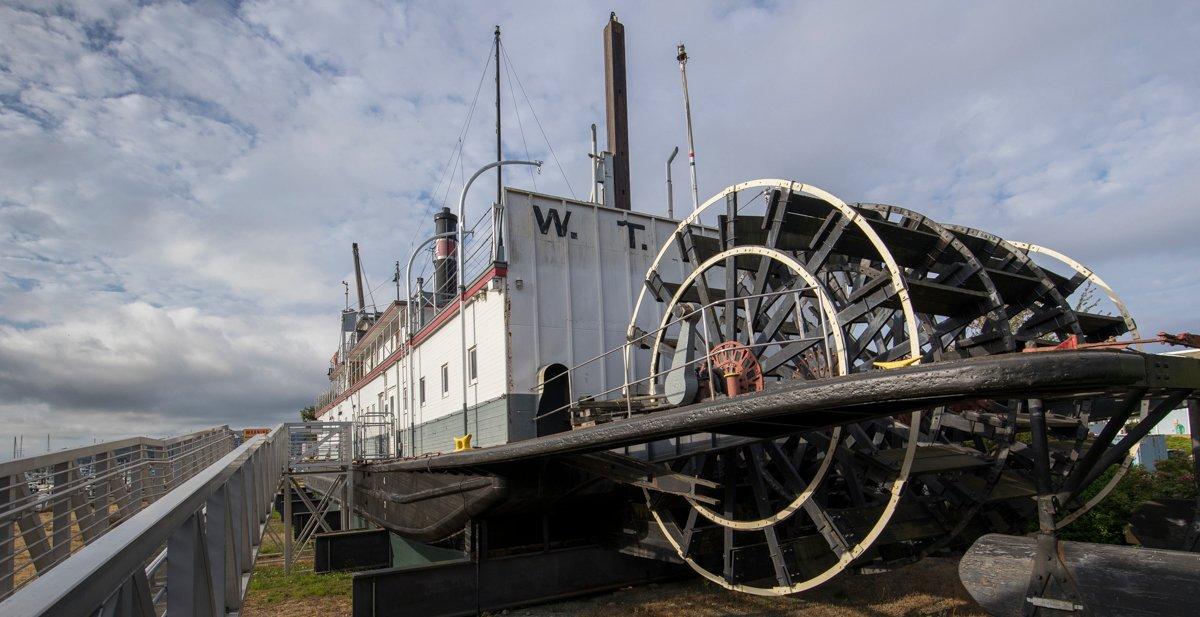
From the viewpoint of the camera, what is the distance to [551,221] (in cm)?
964

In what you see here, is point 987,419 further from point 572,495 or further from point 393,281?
point 393,281

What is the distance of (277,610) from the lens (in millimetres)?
8805

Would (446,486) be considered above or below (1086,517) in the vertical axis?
above

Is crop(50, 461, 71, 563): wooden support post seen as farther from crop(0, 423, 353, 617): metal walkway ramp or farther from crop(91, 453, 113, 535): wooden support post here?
crop(91, 453, 113, 535): wooden support post

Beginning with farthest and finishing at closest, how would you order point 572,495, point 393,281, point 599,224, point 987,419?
point 393,281
point 599,224
point 987,419
point 572,495

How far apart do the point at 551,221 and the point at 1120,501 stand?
24.3ft

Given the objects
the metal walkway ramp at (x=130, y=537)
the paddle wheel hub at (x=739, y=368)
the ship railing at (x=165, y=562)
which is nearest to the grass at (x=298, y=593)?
the metal walkway ramp at (x=130, y=537)

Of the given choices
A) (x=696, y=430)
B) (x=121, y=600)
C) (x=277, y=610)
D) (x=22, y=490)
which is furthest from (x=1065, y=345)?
(x=277, y=610)

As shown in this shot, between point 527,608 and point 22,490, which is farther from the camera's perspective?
point 527,608

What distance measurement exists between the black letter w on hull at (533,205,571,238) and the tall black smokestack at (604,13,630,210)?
2253 millimetres

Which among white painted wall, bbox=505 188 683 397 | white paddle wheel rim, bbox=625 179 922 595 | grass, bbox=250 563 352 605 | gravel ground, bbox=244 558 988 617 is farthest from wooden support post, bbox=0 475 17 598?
grass, bbox=250 563 352 605

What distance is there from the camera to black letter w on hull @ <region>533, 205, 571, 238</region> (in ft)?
31.3

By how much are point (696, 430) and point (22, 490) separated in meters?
3.84

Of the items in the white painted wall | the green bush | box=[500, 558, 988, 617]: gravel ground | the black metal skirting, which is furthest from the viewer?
the white painted wall
